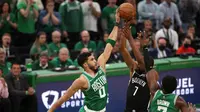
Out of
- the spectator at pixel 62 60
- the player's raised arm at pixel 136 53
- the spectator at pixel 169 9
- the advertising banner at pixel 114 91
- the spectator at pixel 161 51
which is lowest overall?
→ the advertising banner at pixel 114 91

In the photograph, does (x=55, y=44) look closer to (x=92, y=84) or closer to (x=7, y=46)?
(x=7, y=46)

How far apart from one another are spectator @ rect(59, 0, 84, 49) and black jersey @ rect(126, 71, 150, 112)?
6543 mm

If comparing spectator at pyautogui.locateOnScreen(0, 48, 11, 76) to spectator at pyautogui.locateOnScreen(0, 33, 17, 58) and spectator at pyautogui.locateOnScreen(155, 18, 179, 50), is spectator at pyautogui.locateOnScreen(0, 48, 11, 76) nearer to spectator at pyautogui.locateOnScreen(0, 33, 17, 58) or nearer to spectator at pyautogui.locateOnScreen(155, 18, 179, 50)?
spectator at pyautogui.locateOnScreen(0, 33, 17, 58)

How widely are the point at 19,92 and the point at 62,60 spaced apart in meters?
1.75

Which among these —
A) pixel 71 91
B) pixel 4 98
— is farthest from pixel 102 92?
pixel 4 98

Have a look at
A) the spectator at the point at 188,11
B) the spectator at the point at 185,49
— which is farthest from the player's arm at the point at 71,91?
the spectator at the point at 188,11

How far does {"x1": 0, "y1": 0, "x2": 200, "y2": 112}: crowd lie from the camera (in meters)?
16.0

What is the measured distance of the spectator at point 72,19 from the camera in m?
17.6

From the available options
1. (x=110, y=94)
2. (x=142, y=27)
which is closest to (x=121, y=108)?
(x=110, y=94)

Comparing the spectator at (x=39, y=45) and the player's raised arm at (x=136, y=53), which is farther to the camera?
the spectator at (x=39, y=45)

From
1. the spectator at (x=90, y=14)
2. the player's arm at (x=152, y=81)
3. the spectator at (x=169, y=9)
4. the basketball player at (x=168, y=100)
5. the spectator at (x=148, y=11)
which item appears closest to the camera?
the basketball player at (x=168, y=100)

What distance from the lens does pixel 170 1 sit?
1919cm

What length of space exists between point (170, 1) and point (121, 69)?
470cm

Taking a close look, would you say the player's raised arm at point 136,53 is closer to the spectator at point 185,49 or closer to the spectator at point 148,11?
the spectator at point 185,49
